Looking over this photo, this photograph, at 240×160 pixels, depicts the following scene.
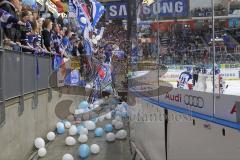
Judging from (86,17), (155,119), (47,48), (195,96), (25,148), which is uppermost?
(86,17)

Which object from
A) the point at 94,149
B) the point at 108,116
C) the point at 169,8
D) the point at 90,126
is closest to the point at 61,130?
the point at 90,126

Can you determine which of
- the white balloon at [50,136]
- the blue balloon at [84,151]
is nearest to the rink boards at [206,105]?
the blue balloon at [84,151]

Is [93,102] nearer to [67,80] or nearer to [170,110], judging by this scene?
[67,80]

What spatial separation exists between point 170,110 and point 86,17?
11332 mm

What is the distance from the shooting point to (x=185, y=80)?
477 cm

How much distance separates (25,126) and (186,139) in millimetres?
4667

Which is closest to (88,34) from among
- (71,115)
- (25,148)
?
(71,115)

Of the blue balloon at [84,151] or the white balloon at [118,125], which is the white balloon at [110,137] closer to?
the white balloon at [118,125]

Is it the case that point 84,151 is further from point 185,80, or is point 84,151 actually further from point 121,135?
point 185,80

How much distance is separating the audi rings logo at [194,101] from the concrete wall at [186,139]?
6.0 inches

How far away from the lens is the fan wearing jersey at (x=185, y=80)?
464 cm

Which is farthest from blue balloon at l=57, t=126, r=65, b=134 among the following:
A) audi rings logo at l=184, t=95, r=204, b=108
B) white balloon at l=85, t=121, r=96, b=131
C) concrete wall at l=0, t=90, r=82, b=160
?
audi rings logo at l=184, t=95, r=204, b=108

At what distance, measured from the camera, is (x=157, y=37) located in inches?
229

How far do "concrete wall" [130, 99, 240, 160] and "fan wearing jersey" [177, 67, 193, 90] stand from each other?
0.33 m
